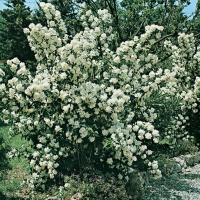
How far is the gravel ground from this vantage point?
6.78m

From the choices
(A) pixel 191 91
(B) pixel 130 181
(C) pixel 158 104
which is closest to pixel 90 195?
(B) pixel 130 181

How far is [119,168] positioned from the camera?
20.6 ft

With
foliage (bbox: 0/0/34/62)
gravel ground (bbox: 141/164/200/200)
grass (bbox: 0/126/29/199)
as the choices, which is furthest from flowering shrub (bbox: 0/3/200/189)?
foliage (bbox: 0/0/34/62)

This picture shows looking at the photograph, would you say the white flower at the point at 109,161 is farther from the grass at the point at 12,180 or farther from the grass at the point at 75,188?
the grass at the point at 12,180

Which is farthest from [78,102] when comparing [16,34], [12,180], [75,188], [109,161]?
[16,34]

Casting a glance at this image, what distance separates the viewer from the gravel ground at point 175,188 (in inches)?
267

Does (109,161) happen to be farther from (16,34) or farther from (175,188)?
(16,34)

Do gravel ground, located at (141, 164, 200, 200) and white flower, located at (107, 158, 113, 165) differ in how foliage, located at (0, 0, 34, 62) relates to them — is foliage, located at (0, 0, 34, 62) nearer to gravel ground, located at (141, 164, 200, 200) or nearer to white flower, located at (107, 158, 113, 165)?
gravel ground, located at (141, 164, 200, 200)

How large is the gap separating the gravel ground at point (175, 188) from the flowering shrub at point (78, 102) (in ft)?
1.61

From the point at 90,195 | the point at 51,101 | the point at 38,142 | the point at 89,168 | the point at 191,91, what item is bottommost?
the point at 90,195

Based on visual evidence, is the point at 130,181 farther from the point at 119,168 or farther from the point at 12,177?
the point at 12,177

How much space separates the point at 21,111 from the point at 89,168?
1.36 m

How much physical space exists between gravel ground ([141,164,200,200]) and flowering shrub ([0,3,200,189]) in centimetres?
49

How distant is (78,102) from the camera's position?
5.65 metres
